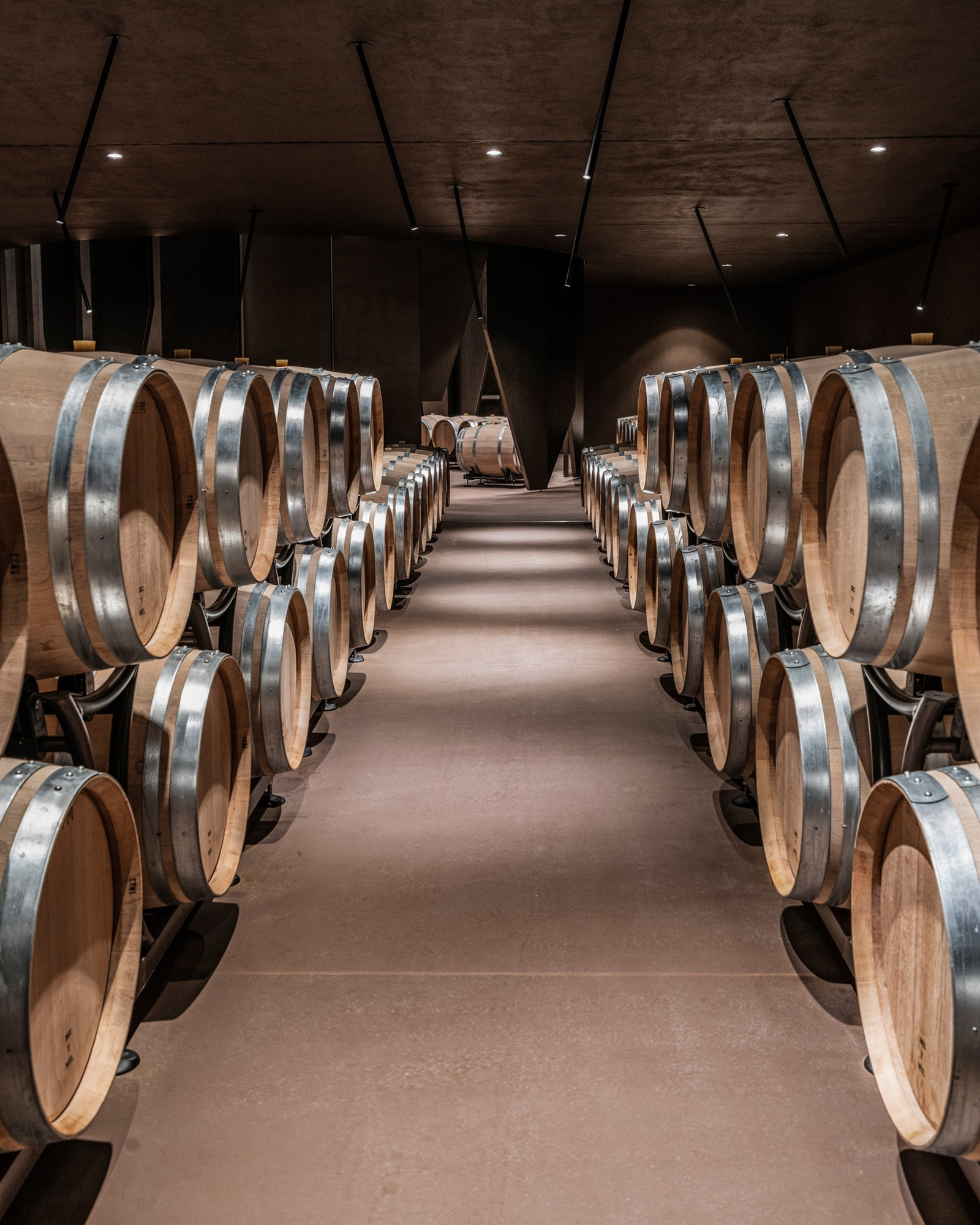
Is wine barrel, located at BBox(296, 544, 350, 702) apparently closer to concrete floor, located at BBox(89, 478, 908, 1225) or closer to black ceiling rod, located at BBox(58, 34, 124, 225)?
concrete floor, located at BBox(89, 478, 908, 1225)

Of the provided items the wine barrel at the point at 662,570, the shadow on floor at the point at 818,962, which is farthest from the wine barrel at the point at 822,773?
the wine barrel at the point at 662,570

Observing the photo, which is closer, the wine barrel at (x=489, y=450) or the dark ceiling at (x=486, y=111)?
the dark ceiling at (x=486, y=111)

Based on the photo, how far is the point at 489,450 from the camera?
19516 millimetres

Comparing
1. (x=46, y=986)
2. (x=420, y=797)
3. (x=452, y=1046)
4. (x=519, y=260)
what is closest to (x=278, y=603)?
(x=420, y=797)

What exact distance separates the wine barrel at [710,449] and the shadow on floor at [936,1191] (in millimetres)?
2322

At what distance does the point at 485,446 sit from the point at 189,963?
1702 centimetres

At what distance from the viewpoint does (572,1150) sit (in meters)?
2.19

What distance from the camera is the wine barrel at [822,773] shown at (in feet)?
8.94

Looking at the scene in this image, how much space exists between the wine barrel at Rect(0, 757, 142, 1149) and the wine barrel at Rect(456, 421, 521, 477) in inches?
657

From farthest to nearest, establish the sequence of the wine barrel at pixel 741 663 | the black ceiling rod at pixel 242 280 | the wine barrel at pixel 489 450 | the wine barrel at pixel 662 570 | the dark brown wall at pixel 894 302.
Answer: the wine barrel at pixel 489 450 < the dark brown wall at pixel 894 302 < the black ceiling rod at pixel 242 280 < the wine barrel at pixel 662 570 < the wine barrel at pixel 741 663

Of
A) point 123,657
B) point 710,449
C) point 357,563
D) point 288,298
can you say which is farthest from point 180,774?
point 288,298

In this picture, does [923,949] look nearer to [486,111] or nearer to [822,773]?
[822,773]

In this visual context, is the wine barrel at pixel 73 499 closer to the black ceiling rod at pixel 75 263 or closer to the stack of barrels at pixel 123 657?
the stack of barrels at pixel 123 657

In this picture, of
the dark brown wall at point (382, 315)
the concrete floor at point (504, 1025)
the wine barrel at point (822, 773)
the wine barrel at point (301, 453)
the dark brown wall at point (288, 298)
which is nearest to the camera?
the concrete floor at point (504, 1025)
